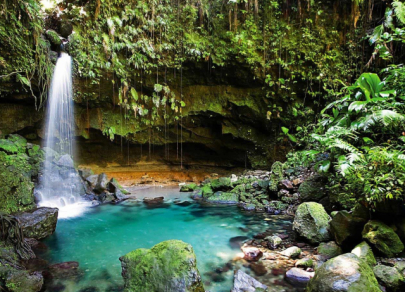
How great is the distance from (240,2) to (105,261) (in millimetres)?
10768

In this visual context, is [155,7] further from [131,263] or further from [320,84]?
[131,263]

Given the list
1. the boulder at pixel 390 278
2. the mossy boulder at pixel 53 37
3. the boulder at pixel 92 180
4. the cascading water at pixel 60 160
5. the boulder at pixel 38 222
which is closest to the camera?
the boulder at pixel 390 278

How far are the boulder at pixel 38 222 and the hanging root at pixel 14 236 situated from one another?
65 centimetres

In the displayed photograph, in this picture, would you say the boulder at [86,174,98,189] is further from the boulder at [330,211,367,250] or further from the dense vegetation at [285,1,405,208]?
the boulder at [330,211,367,250]

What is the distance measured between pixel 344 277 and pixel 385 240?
158cm

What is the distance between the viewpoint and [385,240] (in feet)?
11.8

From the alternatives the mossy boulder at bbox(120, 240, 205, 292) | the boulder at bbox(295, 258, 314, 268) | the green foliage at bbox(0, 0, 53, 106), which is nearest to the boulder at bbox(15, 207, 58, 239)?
the mossy boulder at bbox(120, 240, 205, 292)

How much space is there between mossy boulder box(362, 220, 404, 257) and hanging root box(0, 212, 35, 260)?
19.4ft

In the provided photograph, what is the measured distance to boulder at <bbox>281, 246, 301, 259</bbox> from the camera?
4384mm

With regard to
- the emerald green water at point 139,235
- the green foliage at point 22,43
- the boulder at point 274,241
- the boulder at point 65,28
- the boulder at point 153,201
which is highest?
the boulder at point 65,28

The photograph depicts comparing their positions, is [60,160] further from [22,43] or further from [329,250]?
[329,250]

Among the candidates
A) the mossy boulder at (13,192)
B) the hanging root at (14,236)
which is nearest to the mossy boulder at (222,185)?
the mossy boulder at (13,192)

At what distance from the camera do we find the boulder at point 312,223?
484 cm

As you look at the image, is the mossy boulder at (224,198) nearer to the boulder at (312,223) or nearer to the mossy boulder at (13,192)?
the boulder at (312,223)
